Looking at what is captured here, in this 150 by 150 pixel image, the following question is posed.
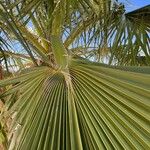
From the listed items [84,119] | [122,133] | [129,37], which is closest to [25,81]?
[84,119]

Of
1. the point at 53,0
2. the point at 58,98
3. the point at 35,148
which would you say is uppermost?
the point at 53,0

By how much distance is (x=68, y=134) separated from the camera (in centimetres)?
114

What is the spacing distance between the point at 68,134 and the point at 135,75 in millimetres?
251

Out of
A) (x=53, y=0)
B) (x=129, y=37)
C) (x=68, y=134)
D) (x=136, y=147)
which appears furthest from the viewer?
(x=129, y=37)

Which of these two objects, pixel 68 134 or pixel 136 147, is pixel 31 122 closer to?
pixel 68 134

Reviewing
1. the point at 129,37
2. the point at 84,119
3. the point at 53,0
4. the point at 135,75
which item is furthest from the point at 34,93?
the point at 129,37

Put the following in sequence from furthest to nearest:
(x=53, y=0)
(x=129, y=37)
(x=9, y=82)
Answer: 1. (x=129, y=37)
2. (x=53, y=0)
3. (x=9, y=82)

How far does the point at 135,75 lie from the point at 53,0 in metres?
1.54

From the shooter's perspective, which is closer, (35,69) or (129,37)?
(35,69)

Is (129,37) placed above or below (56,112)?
above

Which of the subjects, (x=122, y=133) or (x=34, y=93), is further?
(x=34, y=93)

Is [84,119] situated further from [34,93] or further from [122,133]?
[34,93]

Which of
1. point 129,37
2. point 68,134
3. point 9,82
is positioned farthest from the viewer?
point 129,37

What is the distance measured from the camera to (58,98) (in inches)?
49.9
